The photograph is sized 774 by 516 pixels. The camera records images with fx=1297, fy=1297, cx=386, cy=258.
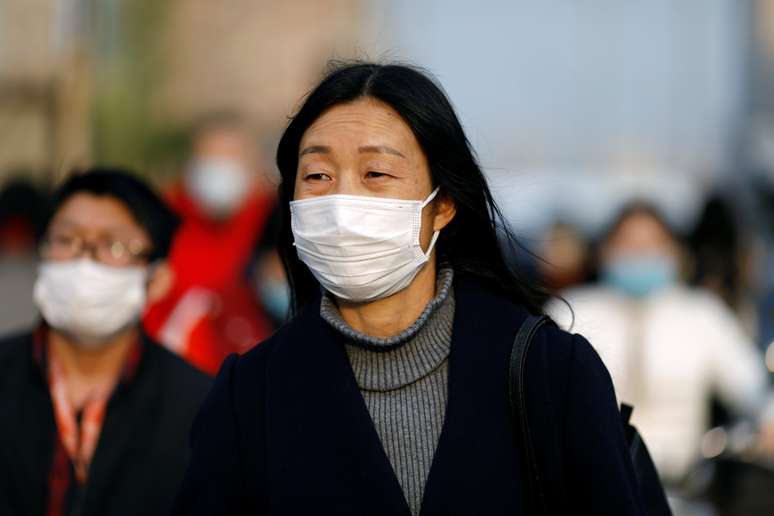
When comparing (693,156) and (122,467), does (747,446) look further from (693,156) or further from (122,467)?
(693,156)

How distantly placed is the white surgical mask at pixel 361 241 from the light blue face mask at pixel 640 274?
3.44 meters

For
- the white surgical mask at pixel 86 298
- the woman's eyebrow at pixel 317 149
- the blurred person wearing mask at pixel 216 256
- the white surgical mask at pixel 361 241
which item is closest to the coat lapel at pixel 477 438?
the white surgical mask at pixel 361 241

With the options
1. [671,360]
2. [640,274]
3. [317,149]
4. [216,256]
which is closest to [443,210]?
[317,149]

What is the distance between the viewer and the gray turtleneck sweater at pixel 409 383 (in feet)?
8.52

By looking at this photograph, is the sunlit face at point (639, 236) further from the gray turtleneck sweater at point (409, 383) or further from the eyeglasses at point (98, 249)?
the gray turtleneck sweater at point (409, 383)

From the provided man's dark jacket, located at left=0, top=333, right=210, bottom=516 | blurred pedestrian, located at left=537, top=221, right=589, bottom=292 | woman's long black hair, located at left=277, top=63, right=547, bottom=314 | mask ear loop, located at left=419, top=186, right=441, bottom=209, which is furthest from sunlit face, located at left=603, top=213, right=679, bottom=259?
mask ear loop, located at left=419, top=186, right=441, bottom=209

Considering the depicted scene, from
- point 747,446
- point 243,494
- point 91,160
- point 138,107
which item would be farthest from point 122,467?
point 138,107

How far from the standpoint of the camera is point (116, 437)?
3.78 m

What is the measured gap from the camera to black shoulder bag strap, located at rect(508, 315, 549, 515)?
2502 mm

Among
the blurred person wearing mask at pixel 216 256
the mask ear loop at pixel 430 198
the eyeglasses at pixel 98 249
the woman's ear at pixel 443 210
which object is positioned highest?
the mask ear loop at pixel 430 198

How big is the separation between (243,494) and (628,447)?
802mm

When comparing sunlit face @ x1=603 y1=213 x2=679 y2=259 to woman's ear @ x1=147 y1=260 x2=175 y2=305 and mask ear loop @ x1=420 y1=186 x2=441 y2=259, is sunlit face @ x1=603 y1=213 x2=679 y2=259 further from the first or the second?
mask ear loop @ x1=420 y1=186 x2=441 y2=259

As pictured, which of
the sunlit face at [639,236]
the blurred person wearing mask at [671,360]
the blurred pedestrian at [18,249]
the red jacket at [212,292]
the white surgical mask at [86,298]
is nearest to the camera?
the white surgical mask at [86,298]

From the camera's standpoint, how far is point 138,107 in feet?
37.9
